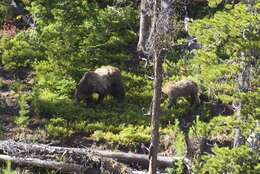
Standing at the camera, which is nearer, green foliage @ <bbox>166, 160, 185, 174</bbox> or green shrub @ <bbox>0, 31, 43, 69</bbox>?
green foliage @ <bbox>166, 160, 185, 174</bbox>

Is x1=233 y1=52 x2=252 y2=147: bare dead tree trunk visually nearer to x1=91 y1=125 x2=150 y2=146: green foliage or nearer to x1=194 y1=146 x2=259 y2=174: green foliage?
x1=194 y1=146 x2=259 y2=174: green foliage

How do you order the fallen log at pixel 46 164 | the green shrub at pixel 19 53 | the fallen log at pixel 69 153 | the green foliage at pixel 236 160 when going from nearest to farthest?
1. the green foliage at pixel 236 160
2. the fallen log at pixel 46 164
3. the fallen log at pixel 69 153
4. the green shrub at pixel 19 53

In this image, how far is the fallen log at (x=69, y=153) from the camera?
16.3 meters

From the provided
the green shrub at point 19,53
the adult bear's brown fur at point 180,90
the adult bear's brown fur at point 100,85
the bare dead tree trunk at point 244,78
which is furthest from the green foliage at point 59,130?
the bare dead tree trunk at point 244,78

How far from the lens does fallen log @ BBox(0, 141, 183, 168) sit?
53.6 feet

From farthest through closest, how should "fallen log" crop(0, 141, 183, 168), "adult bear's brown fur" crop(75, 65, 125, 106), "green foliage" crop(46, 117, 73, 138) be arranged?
"adult bear's brown fur" crop(75, 65, 125, 106)
"green foliage" crop(46, 117, 73, 138)
"fallen log" crop(0, 141, 183, 168)

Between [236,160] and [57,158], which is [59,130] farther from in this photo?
[236,160]

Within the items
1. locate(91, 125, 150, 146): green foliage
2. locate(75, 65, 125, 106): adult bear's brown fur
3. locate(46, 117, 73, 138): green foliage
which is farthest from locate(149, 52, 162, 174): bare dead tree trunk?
locate(75, 65, 125, 106): adult bear's brown fur

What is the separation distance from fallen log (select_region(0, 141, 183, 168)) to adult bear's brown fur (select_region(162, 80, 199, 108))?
3.54 metres

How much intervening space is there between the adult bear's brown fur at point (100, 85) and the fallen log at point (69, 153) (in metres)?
3.73

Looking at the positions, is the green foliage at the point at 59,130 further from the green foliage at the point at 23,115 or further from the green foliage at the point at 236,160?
the green foliage at the point at 236,160

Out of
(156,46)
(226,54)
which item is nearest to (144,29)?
(156,46)

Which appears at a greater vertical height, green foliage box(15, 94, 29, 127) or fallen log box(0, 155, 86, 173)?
green foliage box(15, 94, 29, 127)

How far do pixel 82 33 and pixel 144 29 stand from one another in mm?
2508
